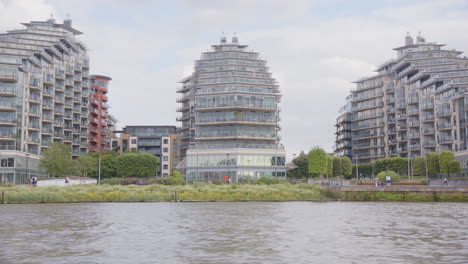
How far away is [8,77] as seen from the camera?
127188 millimetres

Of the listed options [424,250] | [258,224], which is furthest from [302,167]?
[424,250]

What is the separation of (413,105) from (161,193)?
107561 mm

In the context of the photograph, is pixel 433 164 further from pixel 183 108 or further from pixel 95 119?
pixel 95 119

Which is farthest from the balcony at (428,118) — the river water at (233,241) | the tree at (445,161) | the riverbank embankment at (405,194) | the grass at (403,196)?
the river water at (233,241)

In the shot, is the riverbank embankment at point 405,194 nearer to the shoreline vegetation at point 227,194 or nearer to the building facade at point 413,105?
the shoreline vegetation at point 227,194

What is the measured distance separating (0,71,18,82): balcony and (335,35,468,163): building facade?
332 feet

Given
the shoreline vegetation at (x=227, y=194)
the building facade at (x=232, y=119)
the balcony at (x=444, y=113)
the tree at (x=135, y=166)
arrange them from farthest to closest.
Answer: the tree at (x=135, y=166) < the balcony at (x=444, y=113) < the building facade at (x=232, y=119) < the shoreline vegetation at (x=227, y=194)

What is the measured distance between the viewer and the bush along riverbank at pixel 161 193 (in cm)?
7072

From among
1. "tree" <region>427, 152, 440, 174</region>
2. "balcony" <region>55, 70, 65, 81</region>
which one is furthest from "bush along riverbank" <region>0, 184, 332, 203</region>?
"balcony" <region>55, 70, 65, 81</region>

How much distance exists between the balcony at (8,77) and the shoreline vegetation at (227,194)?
184 feet

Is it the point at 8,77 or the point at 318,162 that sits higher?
the point at 8,77

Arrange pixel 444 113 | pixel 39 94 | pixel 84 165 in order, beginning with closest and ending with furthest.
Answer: pixel 84 165
pixel 39 94
pixel 444 113

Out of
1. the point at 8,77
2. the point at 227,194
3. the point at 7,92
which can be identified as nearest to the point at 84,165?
the point at 7,92

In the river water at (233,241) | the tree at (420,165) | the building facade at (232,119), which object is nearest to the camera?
the river water at (233,241)
